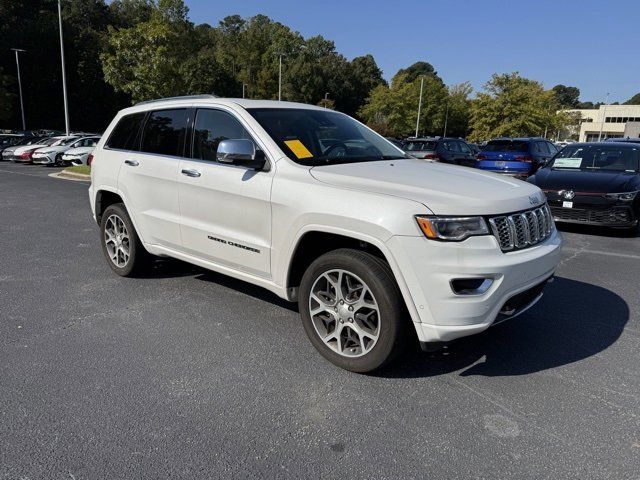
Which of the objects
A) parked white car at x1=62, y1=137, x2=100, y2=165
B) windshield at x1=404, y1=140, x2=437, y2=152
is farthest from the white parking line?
parked white car at x1=62, y1=137, x2=100, y2=165

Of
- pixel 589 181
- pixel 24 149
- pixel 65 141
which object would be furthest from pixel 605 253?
pixel 24 149

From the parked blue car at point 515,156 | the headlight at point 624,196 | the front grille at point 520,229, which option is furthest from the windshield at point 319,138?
the parked blue car at point 515,156

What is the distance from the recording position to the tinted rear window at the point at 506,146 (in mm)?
13375

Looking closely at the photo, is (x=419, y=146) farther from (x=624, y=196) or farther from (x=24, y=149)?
(x=24, y=149)

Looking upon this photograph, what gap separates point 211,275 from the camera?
5.38 metres

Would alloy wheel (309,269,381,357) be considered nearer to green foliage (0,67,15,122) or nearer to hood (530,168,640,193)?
hood (530,168,640,193)

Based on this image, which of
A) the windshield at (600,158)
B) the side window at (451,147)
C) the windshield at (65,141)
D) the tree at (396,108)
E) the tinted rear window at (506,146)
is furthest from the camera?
the tree at (396,108)

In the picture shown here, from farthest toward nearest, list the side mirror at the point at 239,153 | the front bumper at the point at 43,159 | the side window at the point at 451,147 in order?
the front bumper at the point at 43,159 < the side window at the point at 451,147 < the side mirror at the point at 239,153

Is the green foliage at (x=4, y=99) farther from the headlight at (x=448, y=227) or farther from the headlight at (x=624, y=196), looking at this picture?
the headlight at (x=448, y=227)

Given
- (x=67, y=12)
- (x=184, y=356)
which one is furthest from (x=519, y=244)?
(x=67, y=12)

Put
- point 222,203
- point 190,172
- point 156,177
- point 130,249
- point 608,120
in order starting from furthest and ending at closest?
point 608,120 < point 130,249 < point 156,177 < point 190,172 < point 222,203

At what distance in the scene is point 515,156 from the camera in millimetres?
13141

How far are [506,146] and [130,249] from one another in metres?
11.6

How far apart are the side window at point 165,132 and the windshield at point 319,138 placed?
85 cm
